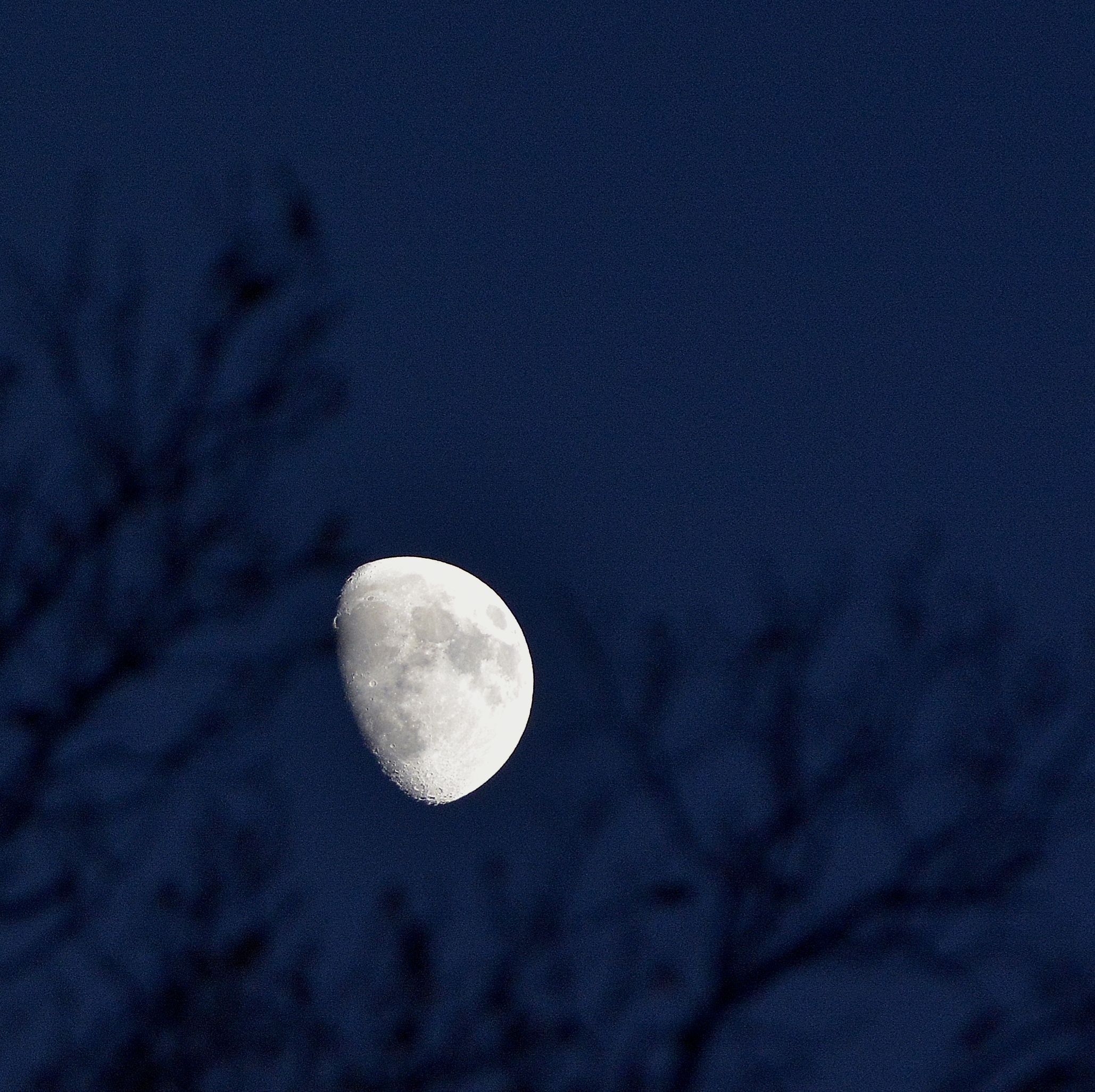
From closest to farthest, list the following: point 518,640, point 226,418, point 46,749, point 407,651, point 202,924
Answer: point 46,749 → point 226,418 → point 202,924 → point 407,651 → point 518,640

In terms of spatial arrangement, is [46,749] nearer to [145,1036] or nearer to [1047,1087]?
[145,1036]

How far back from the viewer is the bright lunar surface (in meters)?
8.38

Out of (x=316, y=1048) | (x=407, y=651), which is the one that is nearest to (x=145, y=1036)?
(x=316, y=1048)

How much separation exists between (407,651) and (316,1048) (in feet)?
9.84

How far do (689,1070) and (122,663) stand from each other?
2.87m

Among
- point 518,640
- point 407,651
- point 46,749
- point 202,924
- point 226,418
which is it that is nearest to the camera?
point 46,749

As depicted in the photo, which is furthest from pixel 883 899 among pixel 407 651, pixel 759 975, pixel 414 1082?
pixel 407 651

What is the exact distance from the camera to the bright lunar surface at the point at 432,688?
8.38m

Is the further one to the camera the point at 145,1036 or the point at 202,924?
the point at 202,924

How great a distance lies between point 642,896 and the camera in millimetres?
6094

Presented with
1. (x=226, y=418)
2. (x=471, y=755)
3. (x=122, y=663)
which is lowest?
(x=122, y=663)

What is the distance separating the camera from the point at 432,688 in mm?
8523

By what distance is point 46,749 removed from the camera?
183 inches

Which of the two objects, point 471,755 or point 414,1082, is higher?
point 471,755
